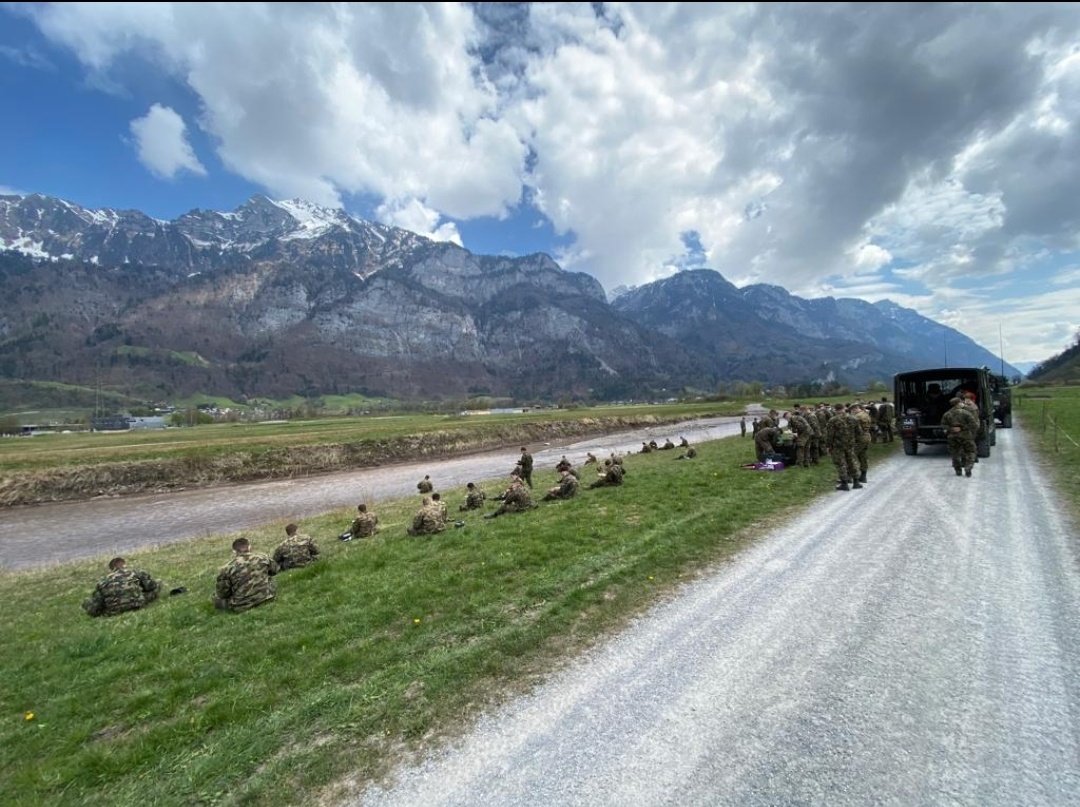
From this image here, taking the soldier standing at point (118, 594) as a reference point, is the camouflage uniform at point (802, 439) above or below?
above

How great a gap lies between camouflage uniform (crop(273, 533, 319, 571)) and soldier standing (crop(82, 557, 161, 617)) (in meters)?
2.60

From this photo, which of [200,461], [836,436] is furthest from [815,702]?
[200,461]

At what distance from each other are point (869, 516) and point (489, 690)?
35.8 feet

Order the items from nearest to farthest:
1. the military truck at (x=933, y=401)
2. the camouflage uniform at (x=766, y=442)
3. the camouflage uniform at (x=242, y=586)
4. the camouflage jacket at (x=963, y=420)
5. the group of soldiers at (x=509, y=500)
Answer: the camouflage uniform at (x=242, y=586) < the group of soldiers at (x=509, y=500) < the camouflage jacket at (x=963, y=420) < the camouflage uniform at (x=766, y=442) < the military truck at (x=933, y=401)

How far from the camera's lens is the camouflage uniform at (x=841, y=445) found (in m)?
16.6

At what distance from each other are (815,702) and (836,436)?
525 inches


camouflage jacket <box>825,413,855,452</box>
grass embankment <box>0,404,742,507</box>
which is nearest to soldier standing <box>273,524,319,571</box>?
camouflage jacket <box>825,413,855,452</box>

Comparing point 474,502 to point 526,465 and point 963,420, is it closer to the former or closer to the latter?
point 526,465

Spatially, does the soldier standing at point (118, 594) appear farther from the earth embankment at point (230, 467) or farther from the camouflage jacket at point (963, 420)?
the earth embankment at point (230, 467)

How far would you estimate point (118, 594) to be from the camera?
36.7ft

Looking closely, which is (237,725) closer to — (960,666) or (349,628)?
(349,628)

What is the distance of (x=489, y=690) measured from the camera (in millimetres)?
6172

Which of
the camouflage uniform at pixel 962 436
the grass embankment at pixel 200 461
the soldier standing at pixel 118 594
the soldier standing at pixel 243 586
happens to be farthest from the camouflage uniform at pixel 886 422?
the grass embankment at pixel 200 461

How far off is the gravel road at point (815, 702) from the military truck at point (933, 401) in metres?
14.6
